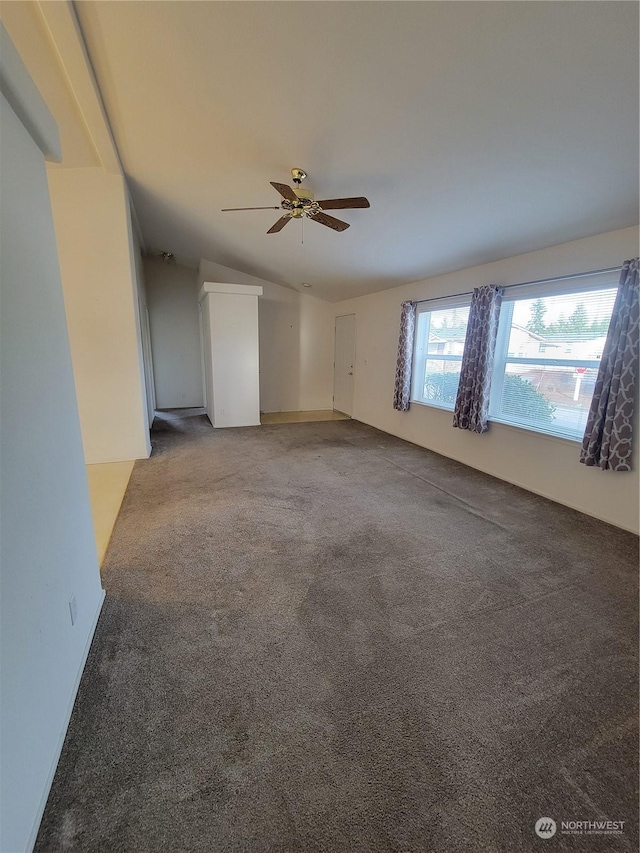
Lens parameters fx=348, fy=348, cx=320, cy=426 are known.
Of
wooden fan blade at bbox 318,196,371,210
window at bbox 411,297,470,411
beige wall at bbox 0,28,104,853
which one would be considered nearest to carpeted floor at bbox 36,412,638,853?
beige wall at bbox 0,28,104,853

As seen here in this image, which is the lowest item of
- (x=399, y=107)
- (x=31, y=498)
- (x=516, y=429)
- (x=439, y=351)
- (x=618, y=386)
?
(x=516, y=429)

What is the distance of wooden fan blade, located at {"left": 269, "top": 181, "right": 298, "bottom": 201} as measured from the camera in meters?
2.65

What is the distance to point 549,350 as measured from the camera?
11.4 feet

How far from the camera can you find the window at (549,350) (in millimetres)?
3099

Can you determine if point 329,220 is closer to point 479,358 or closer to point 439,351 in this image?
point 479,358

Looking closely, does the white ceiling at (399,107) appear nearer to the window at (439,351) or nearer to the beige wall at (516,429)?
the beige wall at (516,429)

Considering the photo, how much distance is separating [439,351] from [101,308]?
4404 mm

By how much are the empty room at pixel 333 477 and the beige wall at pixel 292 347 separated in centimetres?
251

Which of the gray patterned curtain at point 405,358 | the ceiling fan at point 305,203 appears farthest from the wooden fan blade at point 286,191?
the gray patterned curtain at point 405,358

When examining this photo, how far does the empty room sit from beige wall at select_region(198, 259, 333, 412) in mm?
2508

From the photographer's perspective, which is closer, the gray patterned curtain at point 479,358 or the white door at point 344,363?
the gray patterned curtain at point 479,358

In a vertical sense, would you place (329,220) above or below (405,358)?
above

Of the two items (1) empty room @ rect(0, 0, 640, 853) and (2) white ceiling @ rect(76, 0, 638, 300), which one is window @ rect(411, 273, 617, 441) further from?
(2) white ceiling @ rect(76, 0, 638, 300)

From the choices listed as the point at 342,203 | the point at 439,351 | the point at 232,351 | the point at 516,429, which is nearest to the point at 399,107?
the point at 342,203
